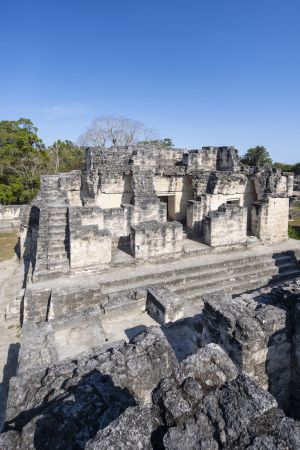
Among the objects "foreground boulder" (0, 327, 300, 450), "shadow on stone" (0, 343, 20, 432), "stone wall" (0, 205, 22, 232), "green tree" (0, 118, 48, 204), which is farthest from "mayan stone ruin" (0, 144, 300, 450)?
"green tree" (0, 118, 48, 204)

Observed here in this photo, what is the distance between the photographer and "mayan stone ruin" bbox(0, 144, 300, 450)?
2.12 metres

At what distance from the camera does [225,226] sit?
10.0 metres

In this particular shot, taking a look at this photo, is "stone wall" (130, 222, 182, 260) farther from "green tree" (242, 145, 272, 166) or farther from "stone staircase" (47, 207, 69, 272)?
"green tree" (242, 145, 272, 166)

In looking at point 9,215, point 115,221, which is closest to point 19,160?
point 9,215

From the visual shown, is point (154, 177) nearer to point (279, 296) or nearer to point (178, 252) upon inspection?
point (178, 252)

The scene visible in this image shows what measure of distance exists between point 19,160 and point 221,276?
2032cm

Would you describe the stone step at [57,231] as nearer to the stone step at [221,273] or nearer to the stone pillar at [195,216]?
the stone step at [221,273]

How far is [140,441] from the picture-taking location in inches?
72.9

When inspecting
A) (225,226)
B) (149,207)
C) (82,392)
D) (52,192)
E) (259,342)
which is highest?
(52,192)

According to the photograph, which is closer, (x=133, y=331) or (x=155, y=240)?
(x=133, y=331)

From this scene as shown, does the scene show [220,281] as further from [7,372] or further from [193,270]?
[7,372]

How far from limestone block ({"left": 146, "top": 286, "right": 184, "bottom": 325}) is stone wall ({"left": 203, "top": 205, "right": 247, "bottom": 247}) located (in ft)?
12.2

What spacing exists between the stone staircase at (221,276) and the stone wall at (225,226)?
937mm

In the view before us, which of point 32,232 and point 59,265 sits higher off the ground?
point 32,232
